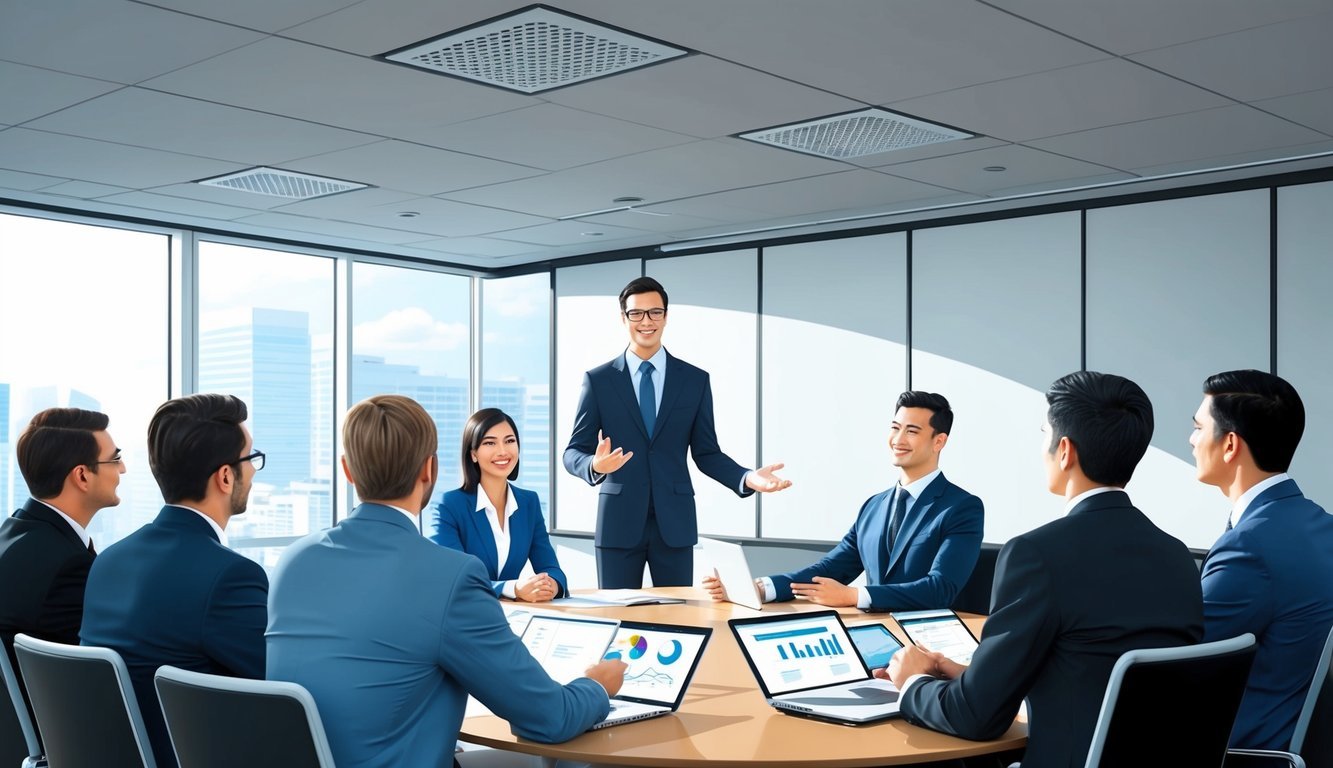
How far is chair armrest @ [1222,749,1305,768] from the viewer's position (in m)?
2.44

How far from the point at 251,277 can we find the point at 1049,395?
7.00 metres

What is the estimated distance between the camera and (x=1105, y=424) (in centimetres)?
229

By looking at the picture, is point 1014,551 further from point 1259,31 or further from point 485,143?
point 485,143

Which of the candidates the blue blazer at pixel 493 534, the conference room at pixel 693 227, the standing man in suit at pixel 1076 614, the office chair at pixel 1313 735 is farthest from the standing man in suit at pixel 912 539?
the standing man in suit at pixel 1076 614

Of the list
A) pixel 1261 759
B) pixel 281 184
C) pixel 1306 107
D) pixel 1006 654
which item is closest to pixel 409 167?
pixel 281 184

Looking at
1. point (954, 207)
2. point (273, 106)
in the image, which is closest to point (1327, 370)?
point (954, 207)

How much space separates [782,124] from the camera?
5129 millimetres

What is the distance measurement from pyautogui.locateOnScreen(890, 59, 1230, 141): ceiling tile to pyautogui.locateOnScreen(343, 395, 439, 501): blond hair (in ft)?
10.3

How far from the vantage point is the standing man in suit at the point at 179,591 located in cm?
235

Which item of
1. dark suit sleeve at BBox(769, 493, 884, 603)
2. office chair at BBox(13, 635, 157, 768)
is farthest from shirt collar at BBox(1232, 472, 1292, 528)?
office chair at BBox(13, 635, 157, 768)

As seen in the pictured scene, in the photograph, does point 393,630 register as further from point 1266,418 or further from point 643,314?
point 643,314

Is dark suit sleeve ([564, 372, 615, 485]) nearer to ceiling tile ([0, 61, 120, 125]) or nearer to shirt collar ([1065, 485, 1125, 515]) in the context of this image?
ceiling tile ([0, 61, 120, 125])

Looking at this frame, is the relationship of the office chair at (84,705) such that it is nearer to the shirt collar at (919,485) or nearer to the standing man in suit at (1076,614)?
the standing man in suit at (1076,614)

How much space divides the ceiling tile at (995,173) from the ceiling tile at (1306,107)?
106 cm
